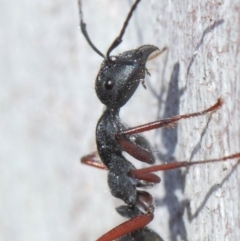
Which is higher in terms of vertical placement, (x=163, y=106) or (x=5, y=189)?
(x=163, y=106)

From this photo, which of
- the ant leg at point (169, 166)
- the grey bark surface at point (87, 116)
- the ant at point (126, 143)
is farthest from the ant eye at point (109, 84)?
the ant leg at point (169, 166)

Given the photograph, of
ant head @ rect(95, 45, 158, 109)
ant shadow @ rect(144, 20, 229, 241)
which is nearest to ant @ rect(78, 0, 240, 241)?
ant head @ rect(95, 45, 158, 109)

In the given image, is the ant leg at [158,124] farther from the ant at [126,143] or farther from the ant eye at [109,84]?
the ant eye at [109,84]

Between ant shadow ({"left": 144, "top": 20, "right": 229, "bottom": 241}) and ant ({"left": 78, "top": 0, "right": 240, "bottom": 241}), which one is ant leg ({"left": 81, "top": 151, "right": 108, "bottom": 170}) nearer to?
ant ({"left": 78, "top": 0, "right": 240, "bottom": 241})

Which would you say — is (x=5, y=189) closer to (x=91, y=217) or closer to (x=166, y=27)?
(x=91, y=217)

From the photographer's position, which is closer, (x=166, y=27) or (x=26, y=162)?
(x=166, y=27)

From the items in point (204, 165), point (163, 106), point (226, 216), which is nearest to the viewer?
point (226, 216)

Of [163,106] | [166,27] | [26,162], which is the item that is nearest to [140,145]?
[163,106]
